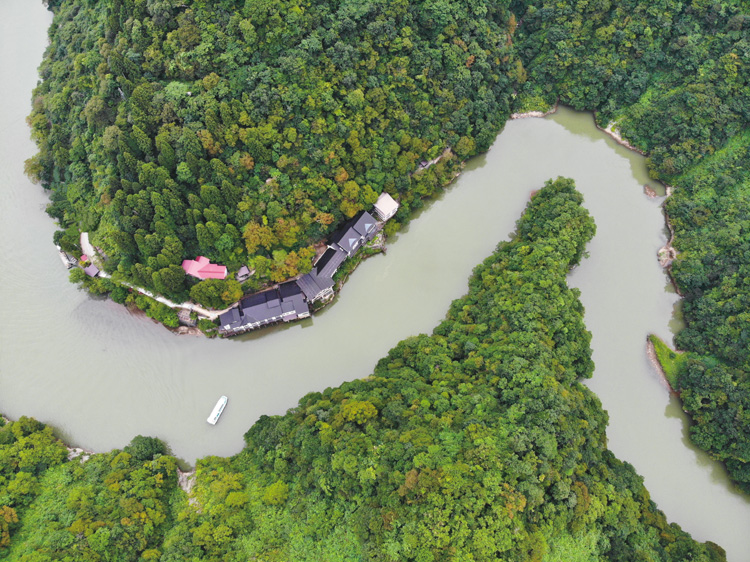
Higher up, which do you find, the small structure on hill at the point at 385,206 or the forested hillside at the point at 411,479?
the small structure on hill at the point at 385,206

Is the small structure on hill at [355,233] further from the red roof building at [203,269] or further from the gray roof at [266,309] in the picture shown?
the red roof building at [203,269]

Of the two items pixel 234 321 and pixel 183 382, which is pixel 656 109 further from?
pixel 183 382

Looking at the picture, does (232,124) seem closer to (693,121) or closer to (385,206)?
(385,206)

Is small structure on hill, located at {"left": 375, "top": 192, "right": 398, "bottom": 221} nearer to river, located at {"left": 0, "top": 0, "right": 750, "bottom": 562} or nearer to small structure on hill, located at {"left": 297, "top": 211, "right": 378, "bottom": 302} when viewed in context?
small structure on hill, located at {"left": 297, "top": 211, "right": 378, "bottom": 302}

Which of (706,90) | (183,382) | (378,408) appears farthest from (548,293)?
(183,382)

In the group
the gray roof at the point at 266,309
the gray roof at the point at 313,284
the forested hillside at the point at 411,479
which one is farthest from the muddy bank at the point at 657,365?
the gray roof at the point at 266,309
